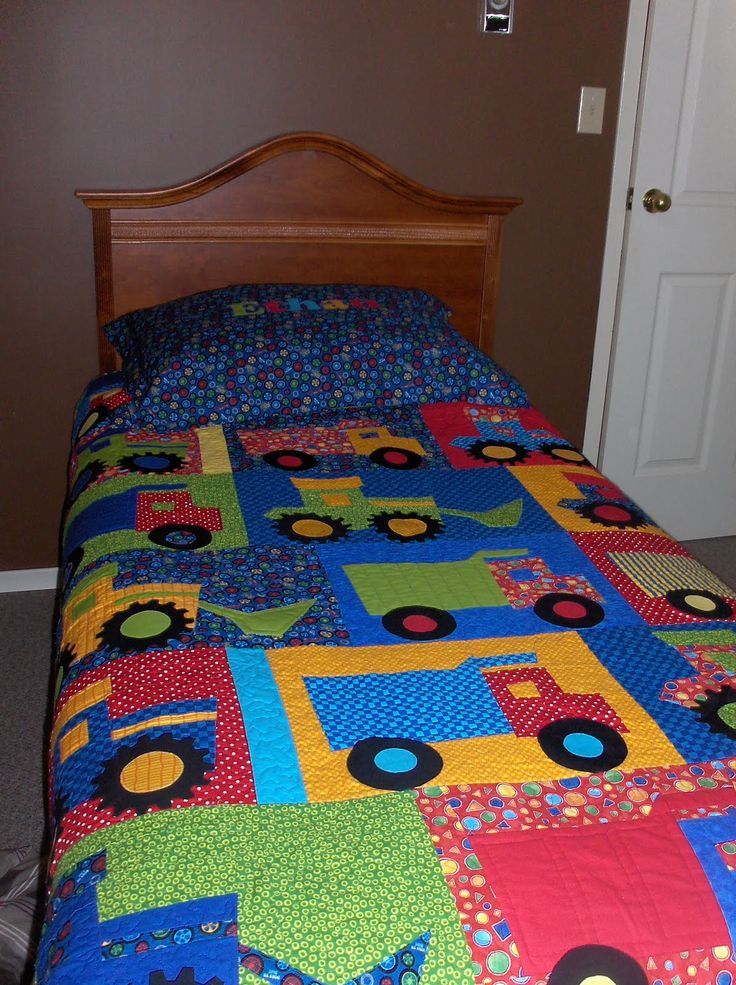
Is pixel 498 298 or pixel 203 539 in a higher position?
pixel 498 298

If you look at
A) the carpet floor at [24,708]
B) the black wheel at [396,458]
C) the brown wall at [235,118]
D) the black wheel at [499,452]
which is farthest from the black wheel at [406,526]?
the brown wall at [235,118]

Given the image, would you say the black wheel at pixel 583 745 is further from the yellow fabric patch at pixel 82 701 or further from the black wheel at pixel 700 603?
the yellow fabric patch at pixel 82 701

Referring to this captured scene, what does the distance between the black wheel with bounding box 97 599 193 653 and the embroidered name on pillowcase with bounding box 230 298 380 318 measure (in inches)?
38.2

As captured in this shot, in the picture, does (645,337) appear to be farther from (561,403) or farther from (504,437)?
(504,437)

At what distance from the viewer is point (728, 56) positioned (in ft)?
8.32

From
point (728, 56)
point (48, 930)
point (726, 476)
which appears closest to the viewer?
point (48, 930)

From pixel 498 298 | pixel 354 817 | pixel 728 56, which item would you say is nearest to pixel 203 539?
pixel 354 817

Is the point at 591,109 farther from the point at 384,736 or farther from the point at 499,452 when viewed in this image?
the point at 384,736

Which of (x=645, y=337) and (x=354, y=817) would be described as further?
(x=645, y=337)

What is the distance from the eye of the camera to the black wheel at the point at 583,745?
990mm

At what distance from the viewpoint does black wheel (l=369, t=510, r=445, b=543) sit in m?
1.50

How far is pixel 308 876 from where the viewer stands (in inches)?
32.4

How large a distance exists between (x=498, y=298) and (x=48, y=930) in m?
2.12

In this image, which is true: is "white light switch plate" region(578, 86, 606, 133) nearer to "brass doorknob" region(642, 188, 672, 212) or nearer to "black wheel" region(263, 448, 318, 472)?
"brass doorknob" region(642, 188, 672, 212)
